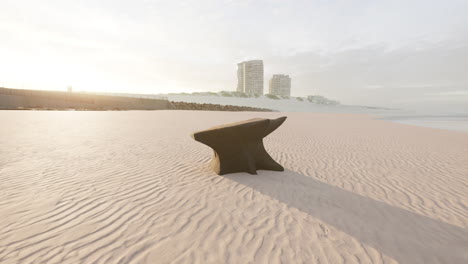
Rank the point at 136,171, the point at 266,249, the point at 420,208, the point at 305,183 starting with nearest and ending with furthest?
the point at 266,249 → the point at 420,208 → the point at 305,183 → the point at 136,171

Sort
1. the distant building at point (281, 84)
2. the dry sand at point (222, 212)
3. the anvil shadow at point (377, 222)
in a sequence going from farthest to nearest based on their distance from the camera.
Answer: the distant building at point (281, 84)
the anvil shadow at point (377, 222)
the dry sand at point (222, 212)

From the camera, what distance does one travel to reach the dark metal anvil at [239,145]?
4919mm

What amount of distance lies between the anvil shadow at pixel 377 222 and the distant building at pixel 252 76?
111201 millimetres

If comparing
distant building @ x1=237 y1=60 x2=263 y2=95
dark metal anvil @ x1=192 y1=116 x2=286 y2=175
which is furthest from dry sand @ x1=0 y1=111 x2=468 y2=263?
distant building @ x1=237 y1=60 x2=263 y2=95

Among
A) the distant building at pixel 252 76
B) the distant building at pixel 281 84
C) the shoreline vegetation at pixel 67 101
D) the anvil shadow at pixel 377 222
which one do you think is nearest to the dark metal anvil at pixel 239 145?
the anvil shadow at pixel 377 222

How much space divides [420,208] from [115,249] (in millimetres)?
5379

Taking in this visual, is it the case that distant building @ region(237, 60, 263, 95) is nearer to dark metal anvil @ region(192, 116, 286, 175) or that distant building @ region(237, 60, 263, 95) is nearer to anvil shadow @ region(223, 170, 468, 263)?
dark metal anvil @ region(192, 116, 286, 175)

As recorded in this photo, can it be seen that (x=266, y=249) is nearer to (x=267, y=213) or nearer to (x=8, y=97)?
(x=267, y=213)

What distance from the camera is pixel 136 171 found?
544 centimetres

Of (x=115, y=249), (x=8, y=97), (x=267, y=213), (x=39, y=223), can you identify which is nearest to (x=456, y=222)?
(x=267, y=213)

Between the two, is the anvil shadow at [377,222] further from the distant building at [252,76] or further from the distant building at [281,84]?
the distant building at [281,84]

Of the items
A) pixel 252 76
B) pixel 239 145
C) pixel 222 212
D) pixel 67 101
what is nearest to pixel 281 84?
pixel 252 76

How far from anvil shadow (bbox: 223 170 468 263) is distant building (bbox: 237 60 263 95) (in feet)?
365

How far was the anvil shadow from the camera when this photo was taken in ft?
8.98
